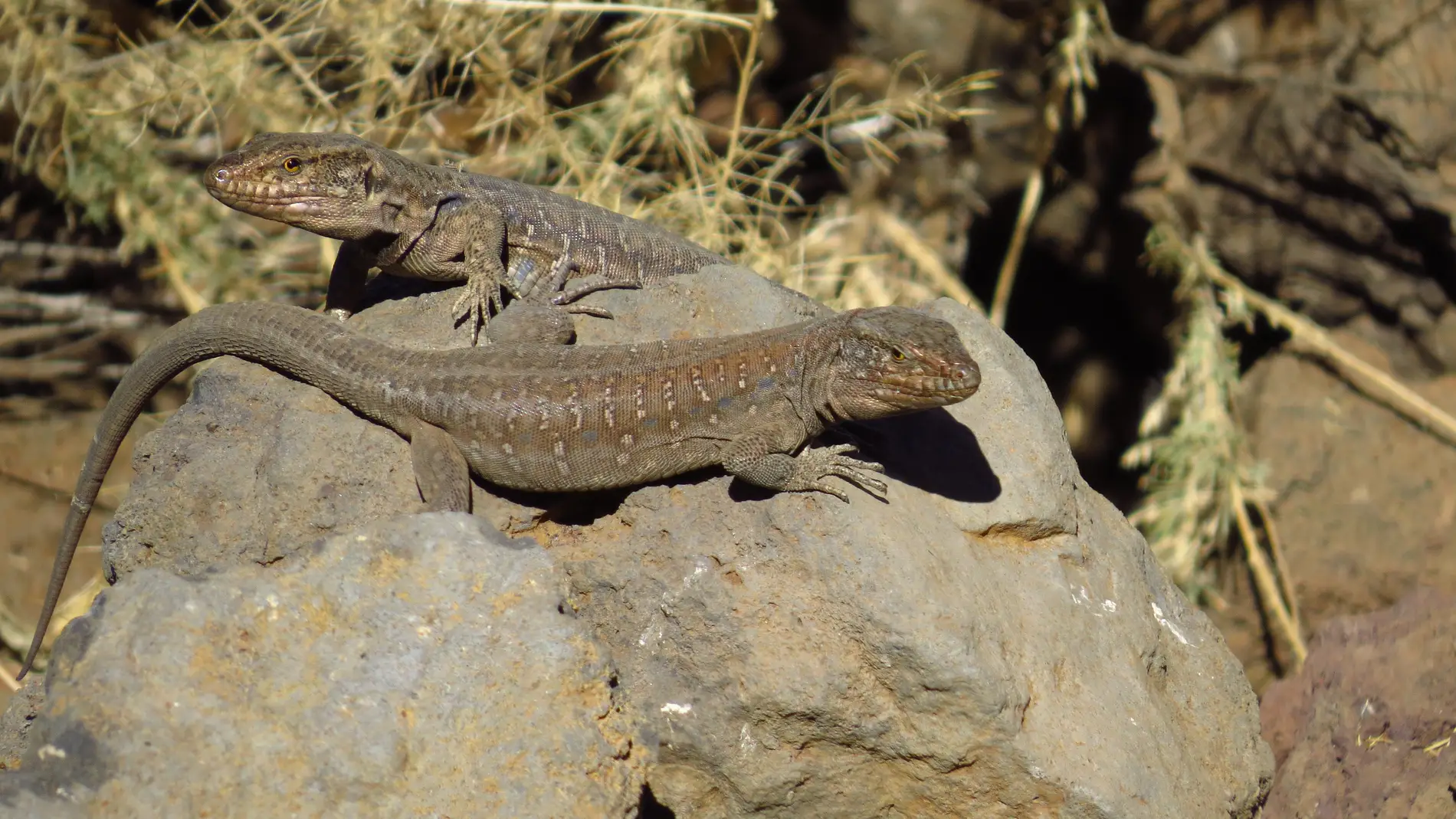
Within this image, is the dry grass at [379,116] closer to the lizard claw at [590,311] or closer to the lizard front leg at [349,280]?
the lizard front leg at [349,280]

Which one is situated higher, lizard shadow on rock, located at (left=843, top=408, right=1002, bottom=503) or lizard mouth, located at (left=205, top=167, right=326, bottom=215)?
lizard mouth, located at (left=205, top=167, right=326, bottom=215)

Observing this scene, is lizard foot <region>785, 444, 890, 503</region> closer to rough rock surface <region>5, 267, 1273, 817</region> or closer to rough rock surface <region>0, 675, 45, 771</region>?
rough rock surface <region>5, 267, 1273, 817</region>

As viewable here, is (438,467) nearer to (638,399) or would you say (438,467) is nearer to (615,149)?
(638,399)

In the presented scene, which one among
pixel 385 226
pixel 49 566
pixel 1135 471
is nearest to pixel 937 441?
pixel 385 226

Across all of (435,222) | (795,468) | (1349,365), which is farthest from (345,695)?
(1349,365)

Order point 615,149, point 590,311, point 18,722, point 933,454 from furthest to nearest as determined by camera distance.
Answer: point 615,149 < point 590,311 < point 933,454 < point 18,722

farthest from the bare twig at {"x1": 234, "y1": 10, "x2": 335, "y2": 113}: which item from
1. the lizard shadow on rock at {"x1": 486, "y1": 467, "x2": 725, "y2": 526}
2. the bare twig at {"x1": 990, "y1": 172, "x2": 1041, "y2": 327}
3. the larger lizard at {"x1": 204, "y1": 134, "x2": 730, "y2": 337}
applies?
the bare twig at {"x1": 990, "y1": 172, "x2": 1041, "y2": 327}

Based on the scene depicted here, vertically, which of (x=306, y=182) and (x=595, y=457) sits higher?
(x=306, y=182)
